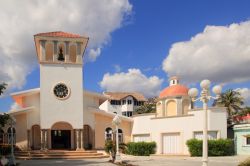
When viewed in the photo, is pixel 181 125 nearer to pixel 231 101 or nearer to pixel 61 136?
pixel 61 136

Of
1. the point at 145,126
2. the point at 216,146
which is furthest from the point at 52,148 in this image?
the point at 216,146

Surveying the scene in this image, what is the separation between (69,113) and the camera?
36.8 meters

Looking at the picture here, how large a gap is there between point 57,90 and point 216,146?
14779 millimetres

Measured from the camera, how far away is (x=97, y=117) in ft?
132

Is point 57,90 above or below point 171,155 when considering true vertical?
above

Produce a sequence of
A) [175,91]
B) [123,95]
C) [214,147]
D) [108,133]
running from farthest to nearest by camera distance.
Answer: [123,95]
[108,133]
[175,91]
[214,147]

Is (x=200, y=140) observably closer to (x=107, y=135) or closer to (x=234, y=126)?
(x=234, y=126)

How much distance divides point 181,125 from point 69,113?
10.2 metres

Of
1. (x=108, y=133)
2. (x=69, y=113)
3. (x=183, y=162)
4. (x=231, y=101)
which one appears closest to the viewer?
(x=183, y=162)

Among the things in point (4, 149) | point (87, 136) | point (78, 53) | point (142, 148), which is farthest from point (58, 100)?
point (142, 148)

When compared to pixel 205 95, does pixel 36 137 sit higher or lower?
lower

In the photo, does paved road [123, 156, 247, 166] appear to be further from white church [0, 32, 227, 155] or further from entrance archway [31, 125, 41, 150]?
entrance archway [31, 125, 41, 150]

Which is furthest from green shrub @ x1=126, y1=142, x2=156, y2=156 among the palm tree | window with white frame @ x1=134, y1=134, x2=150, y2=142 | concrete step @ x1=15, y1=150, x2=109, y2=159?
the palm tree

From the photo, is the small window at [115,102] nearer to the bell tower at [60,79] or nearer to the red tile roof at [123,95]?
the red tile roof at [123,95]
